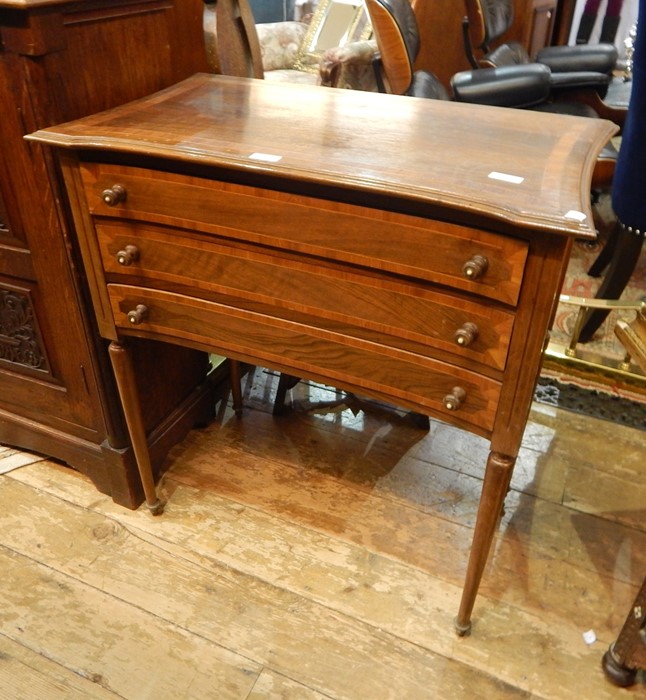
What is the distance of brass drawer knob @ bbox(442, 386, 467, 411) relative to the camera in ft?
3.20

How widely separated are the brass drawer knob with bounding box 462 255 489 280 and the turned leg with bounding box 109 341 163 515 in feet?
Answer: 2.41

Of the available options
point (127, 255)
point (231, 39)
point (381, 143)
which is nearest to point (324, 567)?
point (127, 255)

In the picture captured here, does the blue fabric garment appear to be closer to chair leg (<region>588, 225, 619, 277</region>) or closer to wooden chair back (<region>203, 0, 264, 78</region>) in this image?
chair leg (<region>588, 225, 619, 277</region>)

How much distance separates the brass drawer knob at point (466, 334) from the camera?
2.99 ft

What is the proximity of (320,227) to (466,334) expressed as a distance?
27 centimetres

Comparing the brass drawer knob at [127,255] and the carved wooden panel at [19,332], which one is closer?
the brass drawer knob at [127,255]

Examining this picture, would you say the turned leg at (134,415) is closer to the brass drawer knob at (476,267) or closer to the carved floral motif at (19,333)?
the carved floral motif at (19,333)

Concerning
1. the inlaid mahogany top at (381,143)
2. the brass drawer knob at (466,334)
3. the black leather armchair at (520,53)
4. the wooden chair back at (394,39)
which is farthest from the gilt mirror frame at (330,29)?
the brass drawer knob at (466,334)

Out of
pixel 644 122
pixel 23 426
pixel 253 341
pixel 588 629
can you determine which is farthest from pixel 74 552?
pixel 644 122

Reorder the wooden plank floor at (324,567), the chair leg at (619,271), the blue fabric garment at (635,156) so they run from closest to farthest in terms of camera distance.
Result: 1. the wooden plank floor at (324,567)
2. the blue fabric garment at (635,156)
3. the chair leg at (619,271)

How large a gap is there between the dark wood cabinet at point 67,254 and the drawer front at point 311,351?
196 mm

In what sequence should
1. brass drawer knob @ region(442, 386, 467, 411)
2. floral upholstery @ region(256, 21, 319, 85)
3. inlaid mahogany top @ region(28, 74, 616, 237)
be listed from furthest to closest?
floral upholstery @ region(256, 21, 319, 85) < brass drawer knob @ region(442, 386, 467, 411) < inlaid mahogany top @ region(28, 74, 616, 237)

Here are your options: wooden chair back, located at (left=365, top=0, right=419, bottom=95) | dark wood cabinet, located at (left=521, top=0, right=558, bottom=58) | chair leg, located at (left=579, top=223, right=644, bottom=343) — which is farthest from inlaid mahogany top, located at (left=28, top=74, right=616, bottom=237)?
dark wood cabinet, located at (left=521, top=0, right=558, bottom=58)

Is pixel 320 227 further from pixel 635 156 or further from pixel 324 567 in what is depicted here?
pixel 635 156
